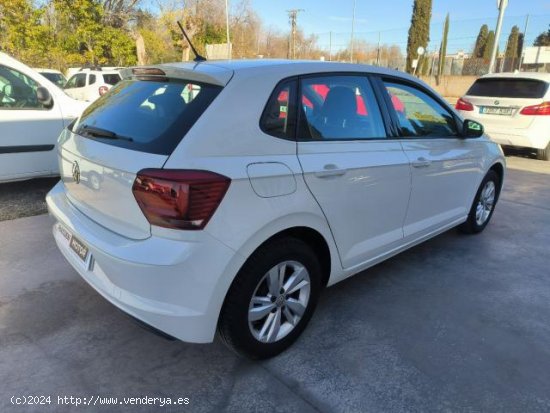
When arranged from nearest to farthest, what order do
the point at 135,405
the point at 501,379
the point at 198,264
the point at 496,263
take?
the point at 198,264, the point at 135,405, the point at 501,379, the point at 496,263

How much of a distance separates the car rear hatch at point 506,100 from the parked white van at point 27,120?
24.1ft

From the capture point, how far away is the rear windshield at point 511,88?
27.1 ft

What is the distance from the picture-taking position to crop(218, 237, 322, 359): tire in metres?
2.25

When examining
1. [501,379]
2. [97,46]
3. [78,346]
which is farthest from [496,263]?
[97,46]

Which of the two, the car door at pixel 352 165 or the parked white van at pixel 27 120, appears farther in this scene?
the parked white van at pixel 27 120

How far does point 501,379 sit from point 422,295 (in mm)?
979

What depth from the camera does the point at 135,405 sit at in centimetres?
221

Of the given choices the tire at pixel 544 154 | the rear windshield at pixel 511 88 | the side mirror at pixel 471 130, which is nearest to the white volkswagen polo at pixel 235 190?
the side mirror at pixel 471 130

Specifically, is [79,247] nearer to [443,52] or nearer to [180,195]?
[180,195]

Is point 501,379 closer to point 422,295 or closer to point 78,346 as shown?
point 422,295

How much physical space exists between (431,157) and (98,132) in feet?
7.84

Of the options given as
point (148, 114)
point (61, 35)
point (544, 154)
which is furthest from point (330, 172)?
point (61, 35)

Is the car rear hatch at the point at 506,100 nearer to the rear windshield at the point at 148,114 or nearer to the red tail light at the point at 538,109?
the red tail light at the point at 538,109

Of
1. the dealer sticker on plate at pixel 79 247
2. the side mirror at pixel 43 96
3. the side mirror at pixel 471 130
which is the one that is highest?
the side mirror at pixel 43 96
